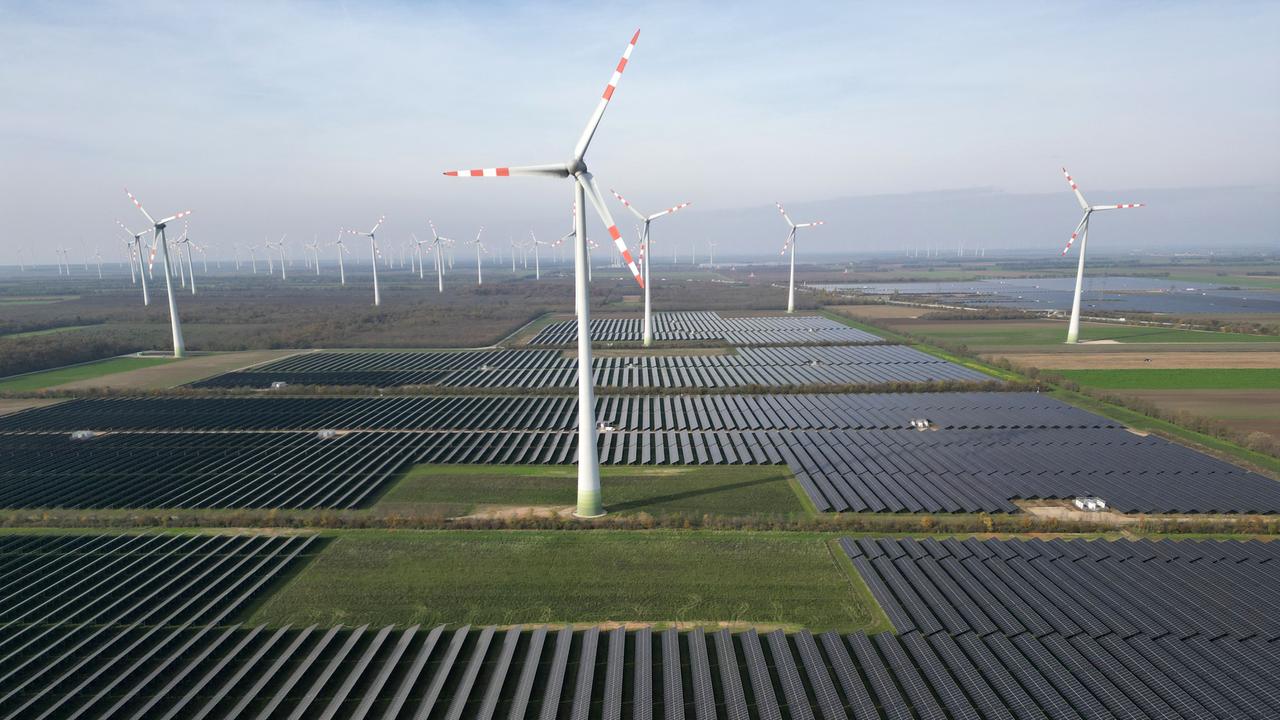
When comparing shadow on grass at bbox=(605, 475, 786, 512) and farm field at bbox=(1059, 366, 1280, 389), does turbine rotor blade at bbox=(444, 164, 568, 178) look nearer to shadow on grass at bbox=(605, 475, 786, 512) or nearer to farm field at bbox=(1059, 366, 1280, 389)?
shadow on grass at bbox=(605, 475, 786, 512)

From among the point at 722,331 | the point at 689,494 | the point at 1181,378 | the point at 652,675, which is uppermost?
the point at 722,331

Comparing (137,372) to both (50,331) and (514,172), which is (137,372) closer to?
(50,331)

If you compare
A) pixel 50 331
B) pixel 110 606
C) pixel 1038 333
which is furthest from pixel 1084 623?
pixel 50 331

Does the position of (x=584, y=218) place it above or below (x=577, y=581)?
above

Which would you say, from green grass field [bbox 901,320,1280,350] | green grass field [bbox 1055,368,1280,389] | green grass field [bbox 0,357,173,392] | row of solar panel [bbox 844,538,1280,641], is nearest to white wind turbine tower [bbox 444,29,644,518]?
row of solar panel [bbox 844,538,1280,641]

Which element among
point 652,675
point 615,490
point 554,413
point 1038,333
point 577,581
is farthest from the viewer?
point 1038,333

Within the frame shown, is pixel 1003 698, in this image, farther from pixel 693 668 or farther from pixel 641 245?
pixel 641 245

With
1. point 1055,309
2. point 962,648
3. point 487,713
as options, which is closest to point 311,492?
point 487,713
